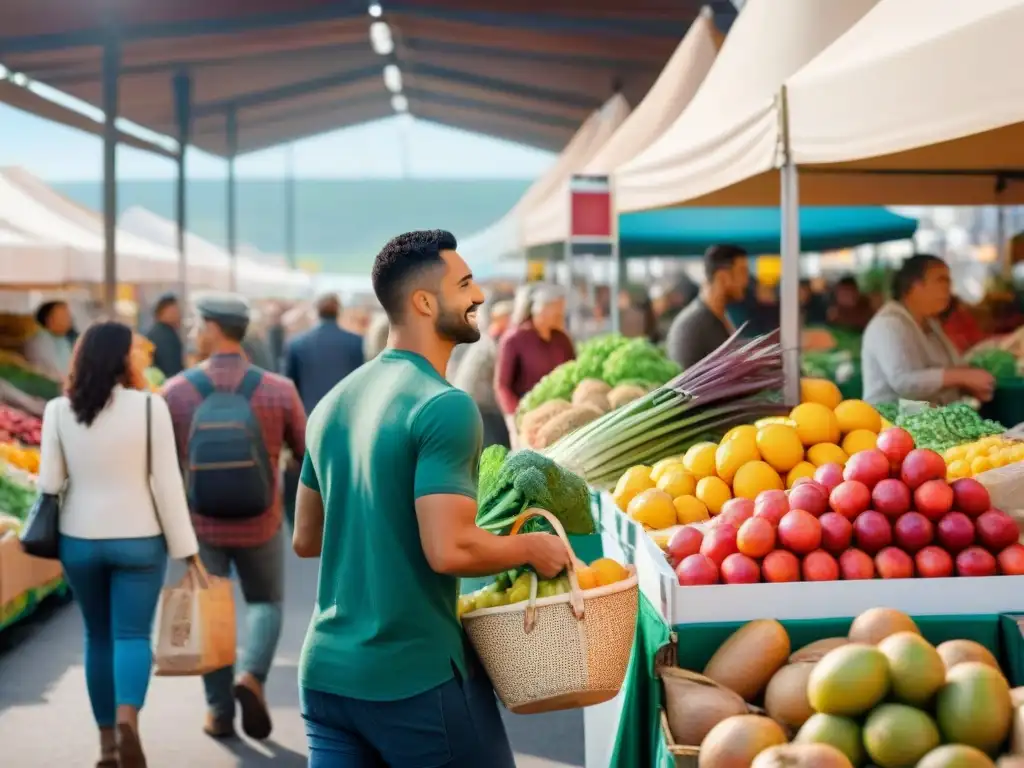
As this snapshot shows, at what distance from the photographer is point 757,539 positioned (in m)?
3.43

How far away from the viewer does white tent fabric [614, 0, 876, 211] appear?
5.10m

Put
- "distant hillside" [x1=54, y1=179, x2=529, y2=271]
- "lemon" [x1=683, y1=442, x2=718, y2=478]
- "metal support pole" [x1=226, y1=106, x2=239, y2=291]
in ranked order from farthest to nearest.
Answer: "distant hillside" [x1=54, y1=179, x2=529, y2=271] → "metal support pole" [x1=226, y1=106, x2=239, y2=291] → "lemon" [x1=683, y1=442, x2=718, y2=478]

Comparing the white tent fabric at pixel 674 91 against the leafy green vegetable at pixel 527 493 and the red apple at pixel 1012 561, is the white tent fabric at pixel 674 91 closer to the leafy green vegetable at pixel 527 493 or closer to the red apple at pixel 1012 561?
the leafy green vegetable at pixel 527 493

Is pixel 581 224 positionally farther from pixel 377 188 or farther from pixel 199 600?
pixel 377 188

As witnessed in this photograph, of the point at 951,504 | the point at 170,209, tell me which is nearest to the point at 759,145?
the point at 951,504

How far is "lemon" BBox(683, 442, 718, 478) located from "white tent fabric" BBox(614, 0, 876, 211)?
1054 mm

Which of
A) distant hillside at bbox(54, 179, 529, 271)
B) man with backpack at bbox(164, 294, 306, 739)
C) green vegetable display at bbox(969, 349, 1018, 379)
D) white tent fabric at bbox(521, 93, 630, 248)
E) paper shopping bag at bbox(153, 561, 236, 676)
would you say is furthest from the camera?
distant hillside at bbox(54, 179, 529, 271)

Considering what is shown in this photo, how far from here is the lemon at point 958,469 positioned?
4.09m

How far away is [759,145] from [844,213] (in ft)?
27.6

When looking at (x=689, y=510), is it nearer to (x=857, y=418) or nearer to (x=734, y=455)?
(x=734, y=455)

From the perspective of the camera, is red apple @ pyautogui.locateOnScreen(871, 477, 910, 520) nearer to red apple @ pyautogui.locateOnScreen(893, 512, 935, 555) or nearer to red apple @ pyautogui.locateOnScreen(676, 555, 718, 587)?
red apple @ pyautogui.locateOnScreen(893, 512, 935, 555)

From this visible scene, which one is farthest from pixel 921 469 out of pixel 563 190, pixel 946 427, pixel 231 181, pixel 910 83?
pixel 231 181

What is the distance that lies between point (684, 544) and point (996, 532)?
0.77 m

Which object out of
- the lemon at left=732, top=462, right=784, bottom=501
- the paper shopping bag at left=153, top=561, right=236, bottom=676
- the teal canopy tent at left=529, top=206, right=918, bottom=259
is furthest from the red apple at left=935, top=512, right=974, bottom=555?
the teal canopy tent at left=529, top=206, right=918, bottom=259
